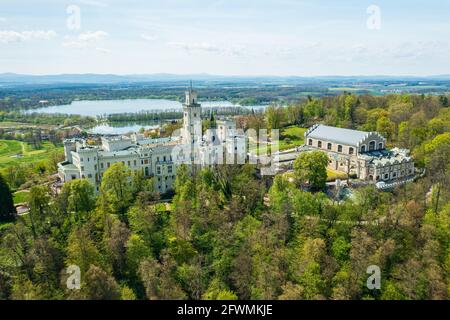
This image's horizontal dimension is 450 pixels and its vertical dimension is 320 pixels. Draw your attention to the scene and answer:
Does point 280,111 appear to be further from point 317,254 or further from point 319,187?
point 317,254

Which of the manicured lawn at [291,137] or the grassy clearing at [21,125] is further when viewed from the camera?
the grassy clearing at [21,125]

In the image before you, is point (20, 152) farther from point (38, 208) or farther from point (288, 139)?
point (288, 139)

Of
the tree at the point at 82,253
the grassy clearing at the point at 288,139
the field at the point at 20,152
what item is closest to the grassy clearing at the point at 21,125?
the field at the point at 20,152

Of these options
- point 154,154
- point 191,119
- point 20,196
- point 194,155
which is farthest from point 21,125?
point 194,155

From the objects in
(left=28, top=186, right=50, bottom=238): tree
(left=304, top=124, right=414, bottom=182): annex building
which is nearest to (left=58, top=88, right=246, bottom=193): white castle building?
(left=28, top=186, right=50, bottom=238): tree

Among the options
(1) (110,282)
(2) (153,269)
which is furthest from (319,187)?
(1) (110,282)

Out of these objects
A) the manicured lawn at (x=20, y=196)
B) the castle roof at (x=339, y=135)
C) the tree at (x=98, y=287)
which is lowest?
the tree at (x=98, y=287)

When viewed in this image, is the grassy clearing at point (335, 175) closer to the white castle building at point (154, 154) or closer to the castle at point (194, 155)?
the castle at point (194, 155)
